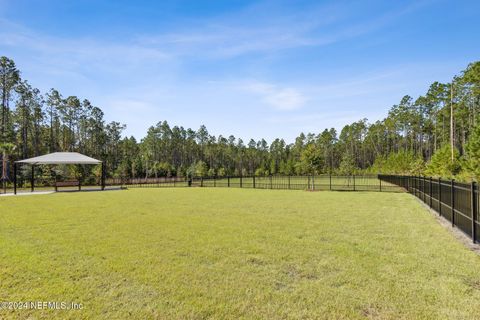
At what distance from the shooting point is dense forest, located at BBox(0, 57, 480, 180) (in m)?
39.8

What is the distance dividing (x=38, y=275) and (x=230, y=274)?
3115 millimetres

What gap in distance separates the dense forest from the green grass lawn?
19.8 meters

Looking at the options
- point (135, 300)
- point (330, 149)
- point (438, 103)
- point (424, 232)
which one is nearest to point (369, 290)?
point (135, 300)

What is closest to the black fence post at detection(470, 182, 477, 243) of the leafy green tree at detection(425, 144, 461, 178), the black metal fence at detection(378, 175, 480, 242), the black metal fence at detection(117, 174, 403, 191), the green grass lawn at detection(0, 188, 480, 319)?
the black metal fence at detection(378, 175, 480, 242)

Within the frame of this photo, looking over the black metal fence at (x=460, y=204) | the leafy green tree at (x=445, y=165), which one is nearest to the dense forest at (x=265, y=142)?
the leafy green tree at (x=445, y=165)

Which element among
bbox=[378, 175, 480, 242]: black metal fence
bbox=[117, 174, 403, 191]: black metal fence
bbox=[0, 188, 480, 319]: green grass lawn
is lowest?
bbox=[117, 174, 403, 191]: black metal fence

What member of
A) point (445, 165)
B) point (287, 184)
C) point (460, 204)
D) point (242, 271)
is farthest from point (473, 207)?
point (445, 165)

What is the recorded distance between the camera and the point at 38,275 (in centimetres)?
475

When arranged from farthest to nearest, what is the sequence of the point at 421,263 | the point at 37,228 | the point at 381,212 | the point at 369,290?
the point at 381,212 < the point at 37,228 < the point at 421,263 < the point at 369,290

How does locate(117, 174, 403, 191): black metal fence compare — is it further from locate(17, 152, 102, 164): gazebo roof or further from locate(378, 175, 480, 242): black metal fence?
locate(378, 175, 480, 242): black metal fence

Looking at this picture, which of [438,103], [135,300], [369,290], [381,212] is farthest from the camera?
[438,103]

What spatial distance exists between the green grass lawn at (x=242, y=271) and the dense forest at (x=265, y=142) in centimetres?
1984

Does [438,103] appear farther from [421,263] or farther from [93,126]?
[93,126]

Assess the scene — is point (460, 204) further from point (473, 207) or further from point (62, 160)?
point (62, 160)
